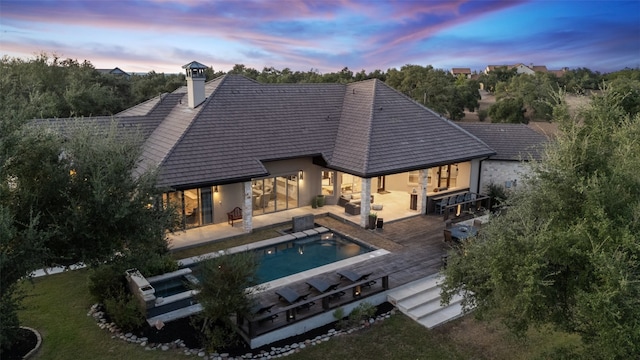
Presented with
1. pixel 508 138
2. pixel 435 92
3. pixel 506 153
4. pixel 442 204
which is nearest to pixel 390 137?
pixel 442 204

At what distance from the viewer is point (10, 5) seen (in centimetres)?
1844

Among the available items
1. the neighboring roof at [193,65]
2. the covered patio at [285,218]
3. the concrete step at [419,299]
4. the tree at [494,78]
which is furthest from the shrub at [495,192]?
the tree at [494,78]

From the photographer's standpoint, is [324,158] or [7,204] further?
[324,158]

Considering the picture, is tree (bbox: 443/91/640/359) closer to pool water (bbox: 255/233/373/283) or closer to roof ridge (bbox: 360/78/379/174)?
pool water (bbox: 255/233/373/283)

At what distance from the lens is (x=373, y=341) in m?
11.4

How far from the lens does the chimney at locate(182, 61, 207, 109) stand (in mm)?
21375

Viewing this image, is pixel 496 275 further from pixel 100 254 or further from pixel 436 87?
pixel 436 87

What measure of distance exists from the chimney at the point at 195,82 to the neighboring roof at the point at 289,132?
0.45 m

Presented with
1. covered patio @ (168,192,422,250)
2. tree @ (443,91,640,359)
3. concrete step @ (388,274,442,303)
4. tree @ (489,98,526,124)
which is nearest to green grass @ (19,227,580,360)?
concrete step @ (388,274,442,303)

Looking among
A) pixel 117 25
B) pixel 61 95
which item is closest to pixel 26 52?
pixel 61 95

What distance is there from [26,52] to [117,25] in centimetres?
2434

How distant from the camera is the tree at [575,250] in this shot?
657cm

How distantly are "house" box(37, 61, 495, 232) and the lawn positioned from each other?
644 centimetres

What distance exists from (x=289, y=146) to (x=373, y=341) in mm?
12070
